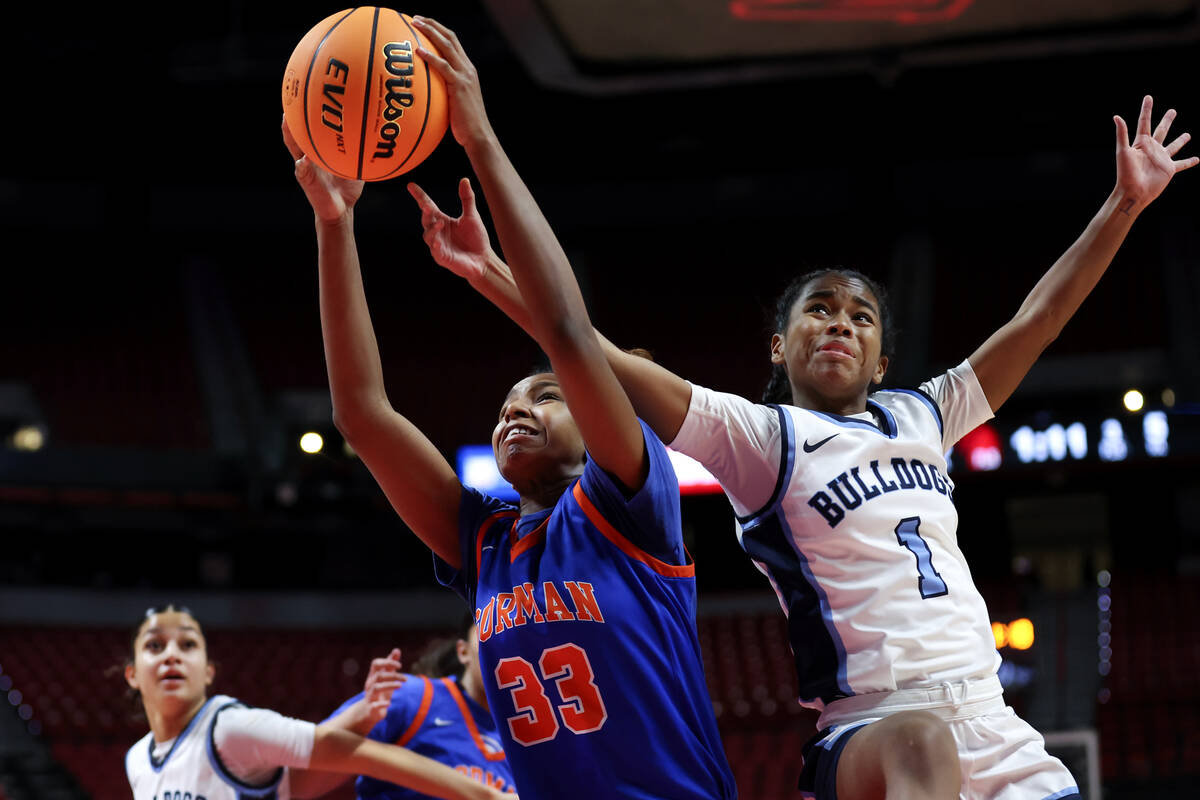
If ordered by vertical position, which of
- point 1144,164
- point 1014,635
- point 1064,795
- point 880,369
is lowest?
point 1064,795

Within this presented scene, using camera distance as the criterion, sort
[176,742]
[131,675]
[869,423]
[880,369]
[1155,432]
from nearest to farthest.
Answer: [869,423], [880,369], [176,742], [131,675], [1155,432]

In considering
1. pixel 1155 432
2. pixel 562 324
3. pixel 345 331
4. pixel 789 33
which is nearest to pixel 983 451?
pixel 1155 432

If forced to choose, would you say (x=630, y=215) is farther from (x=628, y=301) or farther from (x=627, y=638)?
(x=627, y=638)

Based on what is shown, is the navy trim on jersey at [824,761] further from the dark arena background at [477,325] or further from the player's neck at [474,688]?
the dark arena background at [477,325]

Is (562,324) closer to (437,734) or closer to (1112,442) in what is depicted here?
(437,734)

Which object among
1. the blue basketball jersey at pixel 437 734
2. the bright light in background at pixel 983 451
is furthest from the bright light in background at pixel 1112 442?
the blue basketball jersey at pixel 437 734

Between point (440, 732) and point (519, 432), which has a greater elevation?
point (519, 432)

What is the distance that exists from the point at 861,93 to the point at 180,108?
9878 millimetres

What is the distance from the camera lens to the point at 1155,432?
16469 millimetres

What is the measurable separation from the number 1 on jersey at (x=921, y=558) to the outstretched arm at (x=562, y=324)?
0.64 metres

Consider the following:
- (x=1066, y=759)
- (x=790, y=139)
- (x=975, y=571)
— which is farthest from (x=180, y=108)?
(x=1066, y=759)

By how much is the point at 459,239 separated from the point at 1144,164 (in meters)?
1.83

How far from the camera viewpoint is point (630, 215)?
19.9 metres

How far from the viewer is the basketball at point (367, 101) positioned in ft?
8.57
